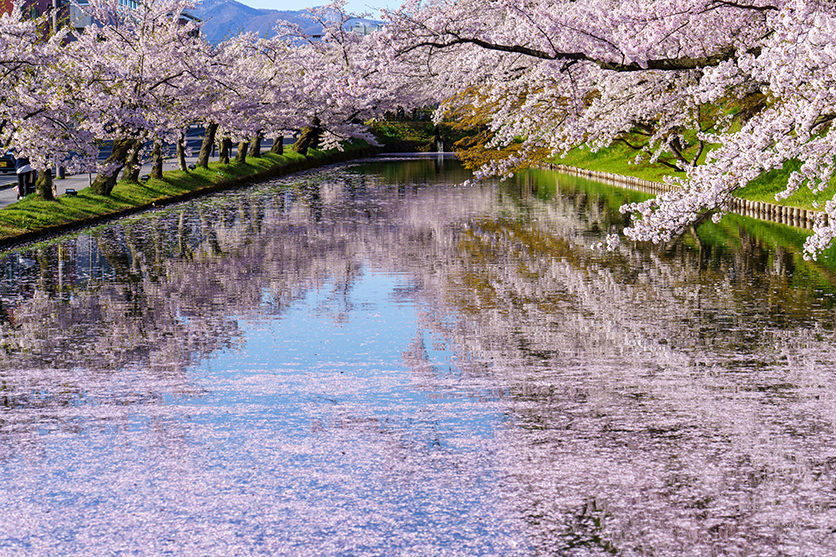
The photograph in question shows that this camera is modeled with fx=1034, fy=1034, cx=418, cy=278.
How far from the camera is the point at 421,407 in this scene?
8.36 metres

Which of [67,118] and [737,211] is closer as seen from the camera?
[67,118]

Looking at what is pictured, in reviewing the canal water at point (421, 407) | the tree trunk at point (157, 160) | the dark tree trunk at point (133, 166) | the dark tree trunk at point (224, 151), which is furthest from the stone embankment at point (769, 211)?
the dark tree trunk at point (224, 151)

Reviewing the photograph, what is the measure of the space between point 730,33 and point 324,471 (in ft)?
42.0

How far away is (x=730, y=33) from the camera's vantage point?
16938 mm

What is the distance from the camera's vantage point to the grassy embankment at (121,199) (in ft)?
76.1

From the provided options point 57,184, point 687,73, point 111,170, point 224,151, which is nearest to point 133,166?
point 57,184

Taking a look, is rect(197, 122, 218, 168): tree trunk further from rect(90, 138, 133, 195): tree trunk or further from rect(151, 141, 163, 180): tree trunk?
rect(90, 138, 133, 195): tree trunk

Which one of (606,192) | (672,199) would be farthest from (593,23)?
(606,192)

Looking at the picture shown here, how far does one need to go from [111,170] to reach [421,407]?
74.2ft

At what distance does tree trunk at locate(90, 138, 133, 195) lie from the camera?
28922 millimetres

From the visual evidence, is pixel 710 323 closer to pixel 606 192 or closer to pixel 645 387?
pixel 645 387

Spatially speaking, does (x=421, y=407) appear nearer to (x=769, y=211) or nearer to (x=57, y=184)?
(x=769, y=211)

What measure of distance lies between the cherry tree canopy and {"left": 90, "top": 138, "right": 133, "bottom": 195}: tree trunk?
10.3 m

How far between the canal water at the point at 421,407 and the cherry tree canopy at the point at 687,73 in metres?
1.54
